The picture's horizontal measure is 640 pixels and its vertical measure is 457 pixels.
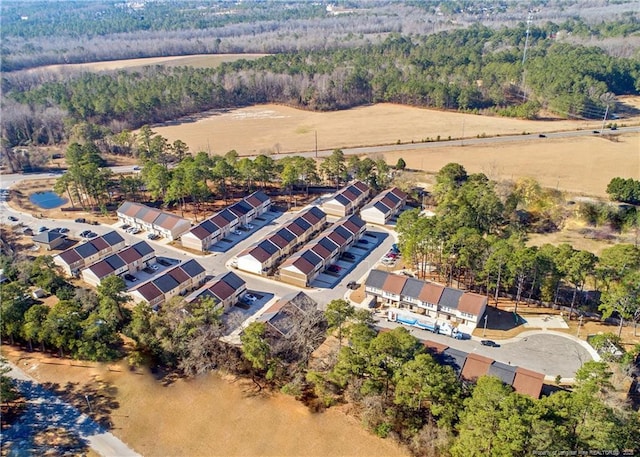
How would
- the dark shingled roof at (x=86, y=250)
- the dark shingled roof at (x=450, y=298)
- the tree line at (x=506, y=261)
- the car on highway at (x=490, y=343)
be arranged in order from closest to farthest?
the car on highway at (x=490, y=343) < the tree line at (x=506, y=261) < the dark shingled roof at (x=450, y=298) < the dark shingled roof at (x=86, y=250)

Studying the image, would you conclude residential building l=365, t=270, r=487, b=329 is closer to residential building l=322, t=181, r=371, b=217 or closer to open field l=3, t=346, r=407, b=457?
open field l=3, t=346, r=407, b=457

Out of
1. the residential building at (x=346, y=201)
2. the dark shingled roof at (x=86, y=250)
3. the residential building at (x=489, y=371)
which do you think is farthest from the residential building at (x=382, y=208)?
the dark shingled roof at (x=86, y=250)

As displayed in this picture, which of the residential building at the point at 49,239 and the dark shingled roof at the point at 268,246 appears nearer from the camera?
the dark shingled roof at the point at 268,246

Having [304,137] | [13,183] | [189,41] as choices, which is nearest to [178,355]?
[13,183]

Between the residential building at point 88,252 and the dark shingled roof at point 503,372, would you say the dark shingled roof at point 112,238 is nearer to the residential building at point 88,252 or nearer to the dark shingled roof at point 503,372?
the residential building at point 88,252

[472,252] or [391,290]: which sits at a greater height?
[472,252]

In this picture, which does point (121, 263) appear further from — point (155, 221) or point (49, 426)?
point (49, 426)

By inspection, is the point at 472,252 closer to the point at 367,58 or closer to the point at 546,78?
the point at 546,78
